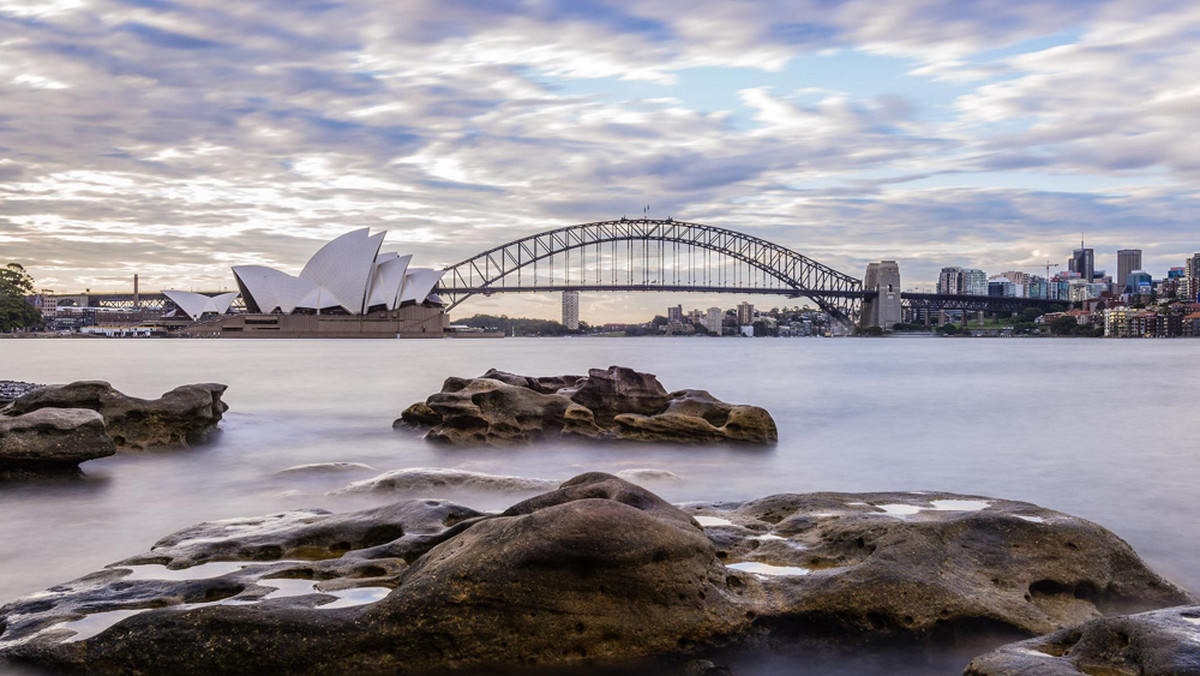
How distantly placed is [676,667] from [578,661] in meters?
0.38

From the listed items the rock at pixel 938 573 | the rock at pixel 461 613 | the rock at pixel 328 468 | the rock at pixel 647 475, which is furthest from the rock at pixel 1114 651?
the rock at pixel 328 468

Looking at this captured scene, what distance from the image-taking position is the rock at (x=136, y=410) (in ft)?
30.1

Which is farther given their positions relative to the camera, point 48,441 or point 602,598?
point 48,441

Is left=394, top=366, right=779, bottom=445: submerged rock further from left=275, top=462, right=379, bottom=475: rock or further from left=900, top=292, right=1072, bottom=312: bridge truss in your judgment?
left=900, top=292, right=1072, bottom=312: bridge truss

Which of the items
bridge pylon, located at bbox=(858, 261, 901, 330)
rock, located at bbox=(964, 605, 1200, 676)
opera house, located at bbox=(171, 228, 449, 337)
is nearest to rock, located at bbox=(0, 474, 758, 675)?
rock, located at bbox=(964, 605, 1200, 676)

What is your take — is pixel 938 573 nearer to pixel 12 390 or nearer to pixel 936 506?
pixel 936 506

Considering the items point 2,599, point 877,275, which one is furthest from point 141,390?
point 877,275

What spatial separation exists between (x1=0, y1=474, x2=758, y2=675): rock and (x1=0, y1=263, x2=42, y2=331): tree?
8226cm

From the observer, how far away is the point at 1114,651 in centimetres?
271

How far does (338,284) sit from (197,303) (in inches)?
1211

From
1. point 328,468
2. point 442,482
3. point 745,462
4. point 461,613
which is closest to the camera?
point 461,613

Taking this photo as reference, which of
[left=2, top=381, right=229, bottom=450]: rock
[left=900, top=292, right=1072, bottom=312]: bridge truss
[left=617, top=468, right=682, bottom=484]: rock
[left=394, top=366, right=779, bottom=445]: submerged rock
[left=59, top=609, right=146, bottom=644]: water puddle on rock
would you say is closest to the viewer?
[left=59, top=609, right=146, bottom=644]: water puddle on rock

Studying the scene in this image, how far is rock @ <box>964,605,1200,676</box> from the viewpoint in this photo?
257 cm

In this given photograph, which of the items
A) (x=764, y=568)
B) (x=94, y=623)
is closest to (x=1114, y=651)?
(x=764, y=568)
